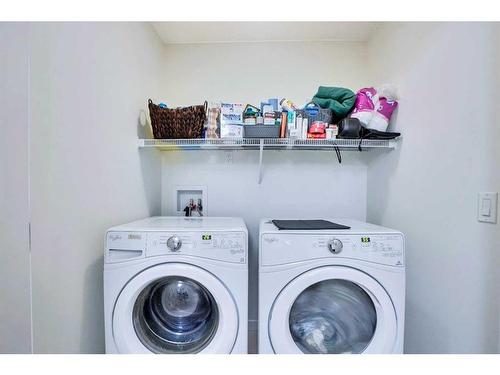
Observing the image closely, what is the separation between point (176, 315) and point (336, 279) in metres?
0.88

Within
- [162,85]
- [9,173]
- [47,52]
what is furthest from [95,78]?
[162,85]

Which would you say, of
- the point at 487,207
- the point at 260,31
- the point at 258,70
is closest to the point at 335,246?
the point at 487,207

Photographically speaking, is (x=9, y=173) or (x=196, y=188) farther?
(x=196, y=188)

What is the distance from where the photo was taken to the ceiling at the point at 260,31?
1849mm

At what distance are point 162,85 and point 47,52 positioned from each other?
43.7 inches

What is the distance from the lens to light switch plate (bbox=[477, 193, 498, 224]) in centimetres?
93

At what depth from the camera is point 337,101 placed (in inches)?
66.0

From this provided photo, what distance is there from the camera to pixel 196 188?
79.7 inches

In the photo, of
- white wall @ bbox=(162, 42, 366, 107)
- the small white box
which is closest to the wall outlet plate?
the small white box

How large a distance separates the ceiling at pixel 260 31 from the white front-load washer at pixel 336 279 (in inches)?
62.8

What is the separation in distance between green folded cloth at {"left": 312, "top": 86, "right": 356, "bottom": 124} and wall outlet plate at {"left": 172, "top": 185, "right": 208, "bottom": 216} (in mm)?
1132

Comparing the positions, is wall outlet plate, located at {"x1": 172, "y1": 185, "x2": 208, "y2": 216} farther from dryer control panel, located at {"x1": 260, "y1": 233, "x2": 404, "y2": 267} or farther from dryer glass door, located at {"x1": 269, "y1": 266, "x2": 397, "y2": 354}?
dryer glass door, located at {"x1": 269, "y1": 266, "x2": 397, "y2": 354}

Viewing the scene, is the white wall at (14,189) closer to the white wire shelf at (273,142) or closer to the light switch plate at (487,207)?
the white wire shelf at (273,142)
